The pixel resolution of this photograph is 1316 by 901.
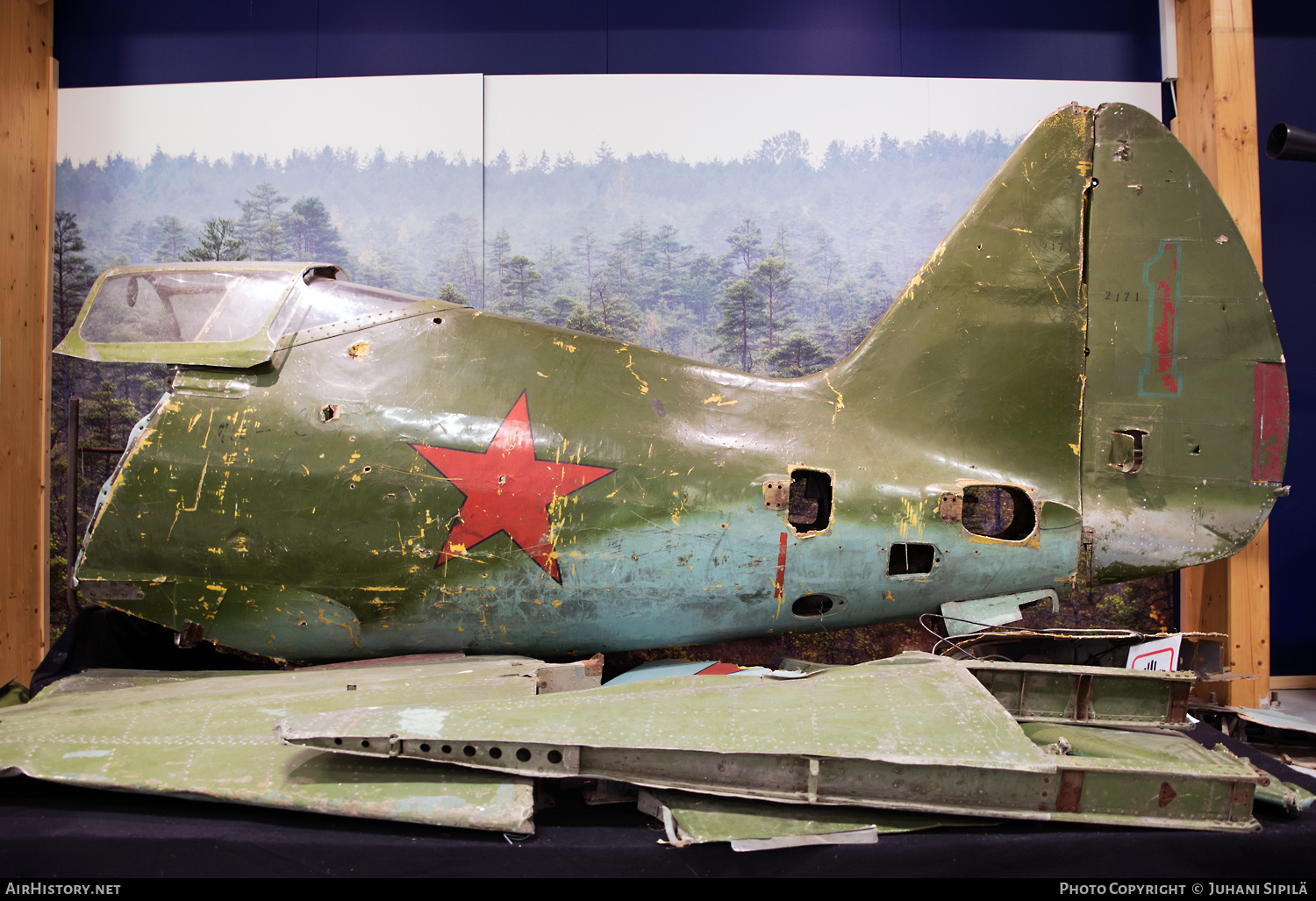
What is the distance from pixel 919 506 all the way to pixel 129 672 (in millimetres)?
3432

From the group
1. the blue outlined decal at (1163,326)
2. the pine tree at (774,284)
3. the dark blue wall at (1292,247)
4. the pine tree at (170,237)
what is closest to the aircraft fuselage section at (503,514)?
the blue outlined decal at (1163,326)

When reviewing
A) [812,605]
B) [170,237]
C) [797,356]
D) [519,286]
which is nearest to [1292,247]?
[797,356]

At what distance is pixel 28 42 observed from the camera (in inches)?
158

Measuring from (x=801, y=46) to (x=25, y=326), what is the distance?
4452 mm

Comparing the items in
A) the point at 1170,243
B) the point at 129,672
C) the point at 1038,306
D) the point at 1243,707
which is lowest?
the point at 1243,707

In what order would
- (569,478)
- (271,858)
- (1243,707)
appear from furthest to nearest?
(1243,707) < (569,478) < (271,858)

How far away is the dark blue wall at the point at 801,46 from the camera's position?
4.07 m

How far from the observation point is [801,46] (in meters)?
4.07

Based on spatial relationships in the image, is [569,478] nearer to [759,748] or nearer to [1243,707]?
[759,748]

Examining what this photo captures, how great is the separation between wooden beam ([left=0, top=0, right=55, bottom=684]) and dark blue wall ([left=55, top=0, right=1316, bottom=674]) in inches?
25.1

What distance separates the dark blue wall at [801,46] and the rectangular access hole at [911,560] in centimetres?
253

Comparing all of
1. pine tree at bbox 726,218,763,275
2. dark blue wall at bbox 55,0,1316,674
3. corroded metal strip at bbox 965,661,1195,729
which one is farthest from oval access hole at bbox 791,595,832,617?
dark blue wall at bbox 55,0,1316,674

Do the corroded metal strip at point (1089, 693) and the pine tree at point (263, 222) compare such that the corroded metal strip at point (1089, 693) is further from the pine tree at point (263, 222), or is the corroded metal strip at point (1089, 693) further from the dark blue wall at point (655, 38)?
the pine tree at point (263, 222)

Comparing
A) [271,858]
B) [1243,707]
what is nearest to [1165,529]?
[1243,707]
